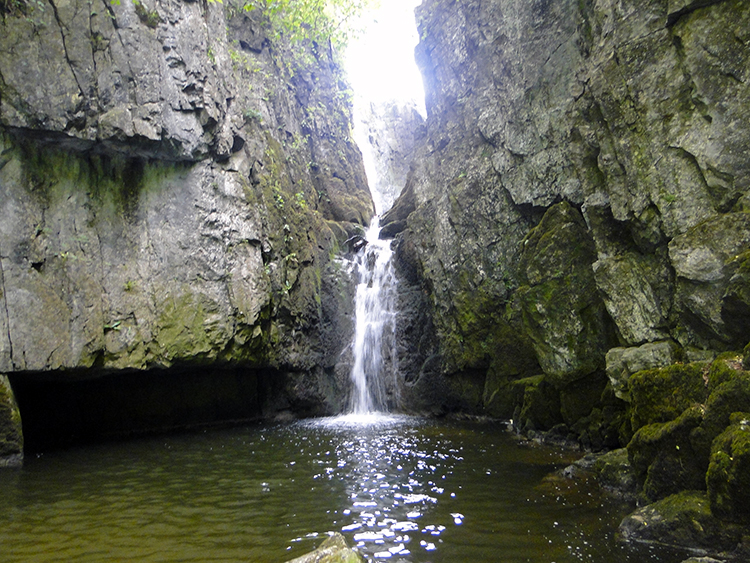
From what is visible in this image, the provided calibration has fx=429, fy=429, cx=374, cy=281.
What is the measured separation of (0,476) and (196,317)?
17.0ft

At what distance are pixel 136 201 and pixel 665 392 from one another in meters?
12.6

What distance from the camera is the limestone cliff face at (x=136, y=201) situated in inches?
391

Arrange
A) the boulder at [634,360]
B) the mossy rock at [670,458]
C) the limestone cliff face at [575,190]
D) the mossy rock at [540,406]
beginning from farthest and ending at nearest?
1. the mossy rock at [540,406]
2. the boulder at [634,360]
3. the limestone cliff face at [575,190]
4. the mossy rock at [670,458]

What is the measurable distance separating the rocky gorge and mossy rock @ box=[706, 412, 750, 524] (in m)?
0.02

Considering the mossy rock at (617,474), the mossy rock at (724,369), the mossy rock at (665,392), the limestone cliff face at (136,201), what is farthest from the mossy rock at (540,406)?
the limestone cliff face at (136,201)

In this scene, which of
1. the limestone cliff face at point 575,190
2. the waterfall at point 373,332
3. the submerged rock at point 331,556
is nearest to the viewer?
the submerged rock at point 331,556

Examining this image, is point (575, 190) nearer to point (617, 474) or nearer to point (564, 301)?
point (564, 301)

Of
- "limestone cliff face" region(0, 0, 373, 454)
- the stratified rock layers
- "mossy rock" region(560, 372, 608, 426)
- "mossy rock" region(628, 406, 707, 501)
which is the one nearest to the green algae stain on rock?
"limestone cliff face" region(0, 0, 373, 454)

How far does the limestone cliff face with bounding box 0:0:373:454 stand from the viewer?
9.93m

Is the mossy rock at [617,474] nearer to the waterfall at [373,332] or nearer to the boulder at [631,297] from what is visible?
the boulder at [631,297]

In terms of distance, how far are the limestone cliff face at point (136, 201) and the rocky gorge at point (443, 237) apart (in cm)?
6

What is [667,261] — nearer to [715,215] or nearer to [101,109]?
[715,215]

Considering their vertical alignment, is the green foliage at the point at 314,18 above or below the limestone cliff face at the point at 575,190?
above

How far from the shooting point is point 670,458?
506cm
